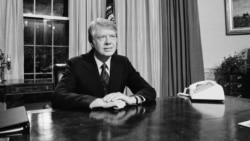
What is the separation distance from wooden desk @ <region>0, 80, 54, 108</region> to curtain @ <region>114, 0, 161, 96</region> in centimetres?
144

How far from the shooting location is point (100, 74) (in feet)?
5.52

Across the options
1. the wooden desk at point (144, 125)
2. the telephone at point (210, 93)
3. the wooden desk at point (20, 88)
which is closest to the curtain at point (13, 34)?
the wooden desk at point (20, 88)

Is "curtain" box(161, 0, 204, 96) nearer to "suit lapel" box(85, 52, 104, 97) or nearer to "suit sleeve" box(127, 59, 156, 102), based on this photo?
"suit sleeve" box(127, 59, 156, 102)

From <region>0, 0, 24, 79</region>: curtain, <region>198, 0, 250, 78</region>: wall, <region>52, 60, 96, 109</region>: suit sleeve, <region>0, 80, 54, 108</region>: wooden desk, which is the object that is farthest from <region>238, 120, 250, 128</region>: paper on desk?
<region>198, 0, 250, 78</region>: wall

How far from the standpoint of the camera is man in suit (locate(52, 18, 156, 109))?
1.44 m

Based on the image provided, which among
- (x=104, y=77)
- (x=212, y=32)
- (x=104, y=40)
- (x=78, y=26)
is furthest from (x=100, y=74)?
(x=212, y=32)

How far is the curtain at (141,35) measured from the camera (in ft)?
12.7

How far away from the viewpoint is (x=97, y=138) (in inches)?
26.9

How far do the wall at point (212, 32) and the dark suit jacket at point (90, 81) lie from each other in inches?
119

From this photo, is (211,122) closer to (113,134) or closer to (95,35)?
(113,134)

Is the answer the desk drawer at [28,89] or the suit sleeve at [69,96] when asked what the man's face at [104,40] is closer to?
the suit sleeve at [69,96]

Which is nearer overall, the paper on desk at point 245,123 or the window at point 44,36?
the paper on desk at point 245,123

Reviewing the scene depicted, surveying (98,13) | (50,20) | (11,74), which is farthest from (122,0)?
(11,74)

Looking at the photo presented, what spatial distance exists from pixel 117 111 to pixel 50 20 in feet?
10.0
